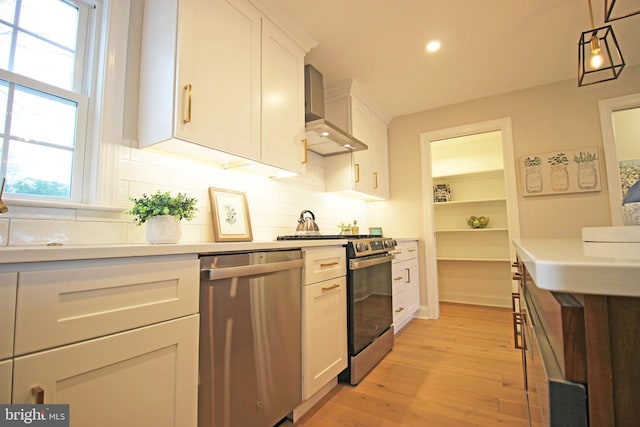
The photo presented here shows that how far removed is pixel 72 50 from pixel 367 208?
10.5 feet

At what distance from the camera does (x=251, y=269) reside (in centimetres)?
124

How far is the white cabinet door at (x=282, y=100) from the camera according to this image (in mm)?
1895

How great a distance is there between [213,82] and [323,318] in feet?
4.73

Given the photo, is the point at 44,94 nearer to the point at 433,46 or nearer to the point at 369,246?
the point at 369,246

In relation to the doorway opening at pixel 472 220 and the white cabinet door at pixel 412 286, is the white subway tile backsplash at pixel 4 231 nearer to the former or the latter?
the white cabinet door at pixel 412 286

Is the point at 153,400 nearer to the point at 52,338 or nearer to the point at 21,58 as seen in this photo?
the point at 52,338

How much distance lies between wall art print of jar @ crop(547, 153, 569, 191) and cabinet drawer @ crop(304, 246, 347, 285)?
2.50m

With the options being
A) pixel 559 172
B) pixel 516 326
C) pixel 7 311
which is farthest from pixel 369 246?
pixel 559 172

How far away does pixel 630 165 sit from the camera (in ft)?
10.2

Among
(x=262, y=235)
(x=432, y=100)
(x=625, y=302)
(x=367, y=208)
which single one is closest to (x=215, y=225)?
(x=262, y=235)

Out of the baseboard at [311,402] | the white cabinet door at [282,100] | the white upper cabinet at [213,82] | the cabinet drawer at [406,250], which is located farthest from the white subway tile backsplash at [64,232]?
the cabinet drawer at [406,250]

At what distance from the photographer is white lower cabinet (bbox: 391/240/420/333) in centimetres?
277

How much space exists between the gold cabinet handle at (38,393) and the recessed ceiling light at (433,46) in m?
2.93

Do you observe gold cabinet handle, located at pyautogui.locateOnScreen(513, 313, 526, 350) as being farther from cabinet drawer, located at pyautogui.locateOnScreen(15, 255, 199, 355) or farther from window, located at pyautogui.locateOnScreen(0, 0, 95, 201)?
window, located at pyautogui.locateOnScreen(0, 0, 95, 201)
